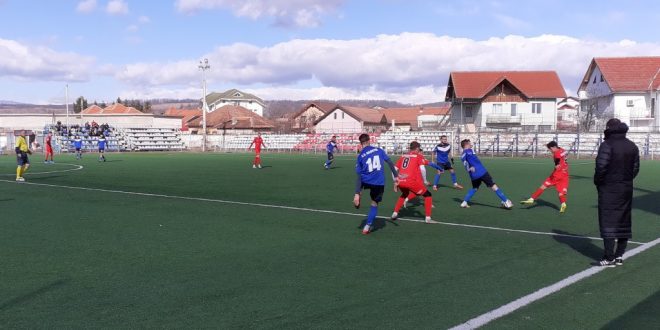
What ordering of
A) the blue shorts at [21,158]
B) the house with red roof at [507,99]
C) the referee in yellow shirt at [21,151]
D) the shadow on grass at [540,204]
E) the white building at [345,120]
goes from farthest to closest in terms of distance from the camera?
the white building at [345,120]
the house with red roof at [507,99]
the blue shorts at [21,158]
the referee in yellow shirt at [21,151]
the shadow on grass at [540,204]

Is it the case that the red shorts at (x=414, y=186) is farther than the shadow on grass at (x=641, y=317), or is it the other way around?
the red shorts at (x=414, y=186)

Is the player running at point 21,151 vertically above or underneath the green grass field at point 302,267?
above

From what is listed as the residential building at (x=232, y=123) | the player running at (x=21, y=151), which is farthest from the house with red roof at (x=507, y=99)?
the player running at (x=21, y=151)

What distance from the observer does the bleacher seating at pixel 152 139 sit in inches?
2251

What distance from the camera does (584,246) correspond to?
888cm

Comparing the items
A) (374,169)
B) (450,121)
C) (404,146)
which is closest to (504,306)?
(374,169)

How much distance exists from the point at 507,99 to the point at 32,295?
59.2 m

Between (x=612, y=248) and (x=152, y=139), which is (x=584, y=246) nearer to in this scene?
(x=612, y=248)

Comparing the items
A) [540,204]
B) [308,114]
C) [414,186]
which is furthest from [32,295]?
[308,114]

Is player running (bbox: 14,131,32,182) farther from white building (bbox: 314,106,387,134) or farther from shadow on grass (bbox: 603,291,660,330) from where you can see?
white building (bbox: 314,106,387,134)

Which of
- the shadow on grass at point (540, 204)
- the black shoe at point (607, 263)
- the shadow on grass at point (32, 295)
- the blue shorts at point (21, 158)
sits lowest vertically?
the shadow on grass at point (540, 204)

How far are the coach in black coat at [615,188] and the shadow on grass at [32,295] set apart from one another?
266 inches

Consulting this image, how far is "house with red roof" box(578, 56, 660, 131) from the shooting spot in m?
52.2

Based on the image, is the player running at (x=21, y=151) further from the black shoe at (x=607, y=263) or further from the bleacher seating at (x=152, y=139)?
the bleacher seating at (x=152, y=139)
